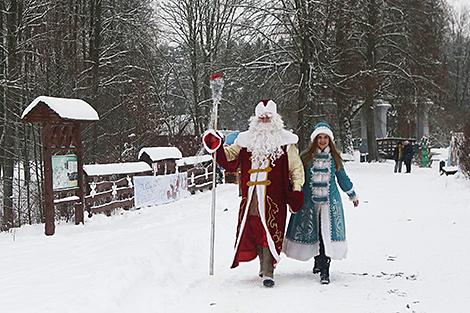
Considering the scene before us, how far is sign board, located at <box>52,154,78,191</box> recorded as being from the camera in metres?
11.9

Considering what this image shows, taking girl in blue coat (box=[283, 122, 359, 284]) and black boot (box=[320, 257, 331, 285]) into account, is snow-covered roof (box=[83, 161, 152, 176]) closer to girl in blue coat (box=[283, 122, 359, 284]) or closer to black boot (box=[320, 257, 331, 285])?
girl in blue coat (box=[283, 122, 359, 284])

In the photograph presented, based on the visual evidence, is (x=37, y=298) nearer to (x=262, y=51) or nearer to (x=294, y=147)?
(x=294, y=147)

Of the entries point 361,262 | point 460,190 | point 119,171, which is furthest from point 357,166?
point 361,262

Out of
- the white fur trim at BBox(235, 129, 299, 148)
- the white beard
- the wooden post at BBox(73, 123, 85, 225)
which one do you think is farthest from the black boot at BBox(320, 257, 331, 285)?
the wooden post at BBox(73, 123, 85, 225)

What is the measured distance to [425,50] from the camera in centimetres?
2995

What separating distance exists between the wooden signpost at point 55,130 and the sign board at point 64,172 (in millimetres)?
70

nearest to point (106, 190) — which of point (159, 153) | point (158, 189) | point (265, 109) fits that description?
point (158, 189)

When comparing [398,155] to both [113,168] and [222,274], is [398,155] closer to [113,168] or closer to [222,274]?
[113,168]

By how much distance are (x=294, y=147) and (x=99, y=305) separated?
2742 millimetres

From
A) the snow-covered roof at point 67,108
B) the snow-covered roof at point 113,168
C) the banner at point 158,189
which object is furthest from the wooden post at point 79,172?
the banner at point 158,189

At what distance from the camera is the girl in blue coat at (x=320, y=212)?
6770 mm

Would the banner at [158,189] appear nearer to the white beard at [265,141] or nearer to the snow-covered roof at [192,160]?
the snow-covered roof at [192,160]

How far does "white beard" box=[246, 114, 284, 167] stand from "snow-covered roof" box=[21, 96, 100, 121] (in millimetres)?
5823

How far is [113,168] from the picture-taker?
1573 cm
